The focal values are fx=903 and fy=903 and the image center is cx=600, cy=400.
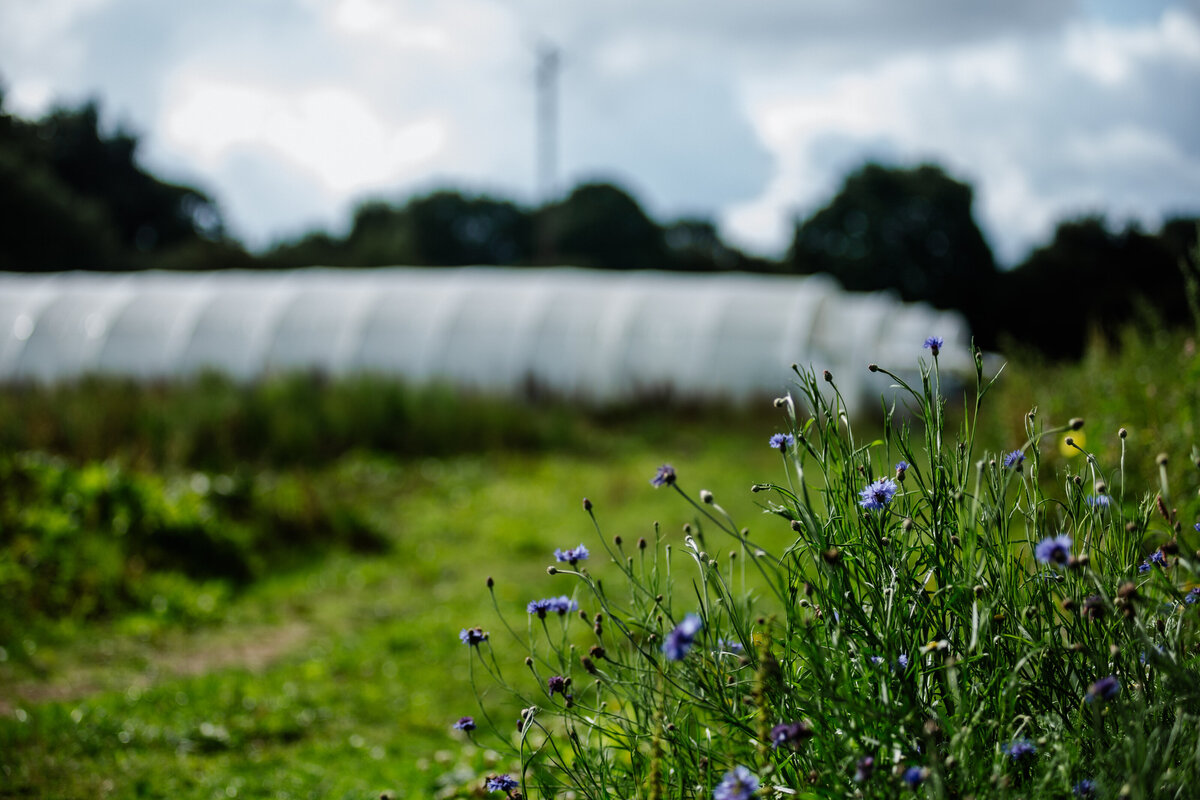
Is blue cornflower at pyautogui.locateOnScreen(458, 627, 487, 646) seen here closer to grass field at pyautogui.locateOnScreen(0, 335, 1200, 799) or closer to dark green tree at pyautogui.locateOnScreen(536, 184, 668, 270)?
grass field at pyautogui.locateOnScreen(0, 335, 1200, 799)

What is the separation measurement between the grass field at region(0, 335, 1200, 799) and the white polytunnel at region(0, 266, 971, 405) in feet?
17.6

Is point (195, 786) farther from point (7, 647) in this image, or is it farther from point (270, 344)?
point (270, 344)

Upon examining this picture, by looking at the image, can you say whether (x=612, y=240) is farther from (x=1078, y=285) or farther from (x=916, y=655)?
(x=916, y=655)

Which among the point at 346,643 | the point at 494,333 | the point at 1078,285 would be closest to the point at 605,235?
the point at 1078,285

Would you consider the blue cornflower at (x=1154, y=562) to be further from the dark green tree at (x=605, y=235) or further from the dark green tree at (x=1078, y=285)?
the dark green tree at (x=605, y=235)

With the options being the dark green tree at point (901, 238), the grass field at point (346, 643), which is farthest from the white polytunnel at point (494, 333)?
the dark green tree at point (901, 238)

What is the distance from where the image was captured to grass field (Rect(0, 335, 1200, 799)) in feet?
11.2

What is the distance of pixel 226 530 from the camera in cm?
659

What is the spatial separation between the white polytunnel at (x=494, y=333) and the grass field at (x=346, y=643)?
5359 millimetres

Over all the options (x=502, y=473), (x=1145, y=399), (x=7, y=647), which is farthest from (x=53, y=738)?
(x=502, y=473)

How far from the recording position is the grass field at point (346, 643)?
343cm

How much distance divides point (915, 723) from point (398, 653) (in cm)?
378

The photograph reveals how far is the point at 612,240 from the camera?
42969 millimetres

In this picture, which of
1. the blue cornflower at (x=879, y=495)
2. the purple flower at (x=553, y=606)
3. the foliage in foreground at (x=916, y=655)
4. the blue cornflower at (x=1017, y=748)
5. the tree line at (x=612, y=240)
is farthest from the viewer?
the tree line at (x=612, y=240)
